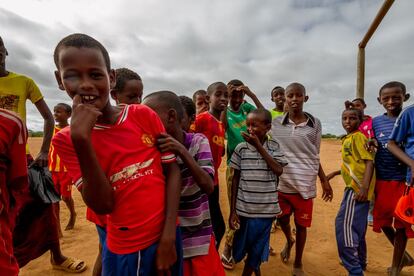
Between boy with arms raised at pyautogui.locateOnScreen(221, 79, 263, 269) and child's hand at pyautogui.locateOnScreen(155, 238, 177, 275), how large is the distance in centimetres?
190

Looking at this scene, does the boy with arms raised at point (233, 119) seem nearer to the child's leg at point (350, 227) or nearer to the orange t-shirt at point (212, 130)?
the orange t-shirt at point (212, 130)

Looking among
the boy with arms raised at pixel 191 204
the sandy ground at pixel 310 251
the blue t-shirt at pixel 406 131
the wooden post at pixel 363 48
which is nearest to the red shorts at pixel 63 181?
the sandy ground at pixel 310 251

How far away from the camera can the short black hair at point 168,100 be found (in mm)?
1637

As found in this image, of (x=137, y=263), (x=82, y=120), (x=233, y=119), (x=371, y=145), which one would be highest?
(x=233, y=119)

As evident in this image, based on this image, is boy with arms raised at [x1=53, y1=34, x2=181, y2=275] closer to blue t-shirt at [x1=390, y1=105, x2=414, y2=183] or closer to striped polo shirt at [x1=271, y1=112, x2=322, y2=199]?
striped polo shirt at [x1=271, y1=112, x2=322, y2=199]

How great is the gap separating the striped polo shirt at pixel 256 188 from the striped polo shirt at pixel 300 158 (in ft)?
1.58

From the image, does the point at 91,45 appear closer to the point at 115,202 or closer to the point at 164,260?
the point at 115,202

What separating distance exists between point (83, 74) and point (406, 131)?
2.77 metres

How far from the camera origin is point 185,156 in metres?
1.36

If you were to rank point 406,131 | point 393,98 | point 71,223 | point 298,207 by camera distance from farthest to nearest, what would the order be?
point 71,223, point 393,98, point 298,207, point 406,131

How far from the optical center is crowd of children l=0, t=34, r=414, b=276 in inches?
46.1

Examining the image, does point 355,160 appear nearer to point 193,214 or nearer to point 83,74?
point 193,214

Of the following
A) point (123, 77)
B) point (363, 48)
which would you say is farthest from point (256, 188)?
point (363, 48)

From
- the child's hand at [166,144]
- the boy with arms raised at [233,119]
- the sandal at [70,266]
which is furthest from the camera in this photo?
the boy with arms raised at [233,119]
